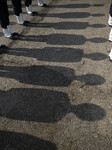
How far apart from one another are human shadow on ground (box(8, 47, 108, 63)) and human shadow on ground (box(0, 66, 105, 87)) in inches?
14.6

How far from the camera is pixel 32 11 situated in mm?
6699

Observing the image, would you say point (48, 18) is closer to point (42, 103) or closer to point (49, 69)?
point (49, 69)

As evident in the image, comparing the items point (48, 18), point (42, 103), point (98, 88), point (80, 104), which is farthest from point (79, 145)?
point (48, 18)

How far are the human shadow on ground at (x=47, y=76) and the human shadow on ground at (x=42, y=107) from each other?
0.94 feet

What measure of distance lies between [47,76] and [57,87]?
42 centimetres

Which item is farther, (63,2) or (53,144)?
(63,2)

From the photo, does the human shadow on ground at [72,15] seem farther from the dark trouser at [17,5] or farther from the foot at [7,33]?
the foot at [7,33]

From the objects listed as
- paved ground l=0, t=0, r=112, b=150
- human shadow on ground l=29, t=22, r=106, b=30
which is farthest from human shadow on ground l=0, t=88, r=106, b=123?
human shadow on ground l=29, t=22, r=106, b=30

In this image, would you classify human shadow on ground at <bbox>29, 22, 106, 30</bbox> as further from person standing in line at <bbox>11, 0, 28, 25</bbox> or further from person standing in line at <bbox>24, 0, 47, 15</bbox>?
person standing in line at <bbox>24, 0, 47, 15</bbox>

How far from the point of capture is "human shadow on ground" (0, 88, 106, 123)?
3242 mm

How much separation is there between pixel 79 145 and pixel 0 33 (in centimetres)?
434

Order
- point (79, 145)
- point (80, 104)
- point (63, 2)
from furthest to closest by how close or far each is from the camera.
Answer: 1. point (63, 2)
2. point (80, 104)
3. point (79, 145)

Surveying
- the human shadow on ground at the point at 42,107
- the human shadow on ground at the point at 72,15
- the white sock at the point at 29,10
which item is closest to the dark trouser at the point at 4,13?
the white sock at the point at 29,10

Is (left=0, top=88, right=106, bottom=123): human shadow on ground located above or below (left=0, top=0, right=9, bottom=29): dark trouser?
below
